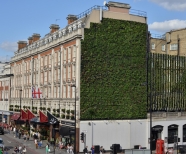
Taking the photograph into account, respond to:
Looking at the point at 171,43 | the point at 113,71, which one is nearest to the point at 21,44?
the point at 171,43

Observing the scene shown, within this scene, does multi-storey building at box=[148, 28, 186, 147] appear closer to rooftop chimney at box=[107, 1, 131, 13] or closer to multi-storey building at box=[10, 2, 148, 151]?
multi-storey building at box=[10, 2, 148, 151]

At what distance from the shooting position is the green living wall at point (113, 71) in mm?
55781

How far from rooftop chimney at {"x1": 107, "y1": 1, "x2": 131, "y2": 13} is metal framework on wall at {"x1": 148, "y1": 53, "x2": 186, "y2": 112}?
30.0 feet

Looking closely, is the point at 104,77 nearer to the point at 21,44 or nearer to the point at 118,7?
the point at 118,7

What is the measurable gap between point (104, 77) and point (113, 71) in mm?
2037

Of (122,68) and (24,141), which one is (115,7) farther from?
(24,141)

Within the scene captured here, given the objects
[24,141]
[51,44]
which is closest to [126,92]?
[51,44]

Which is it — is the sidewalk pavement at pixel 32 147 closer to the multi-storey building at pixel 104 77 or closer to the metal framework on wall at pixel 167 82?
the multi-storey building at pixel 104 77

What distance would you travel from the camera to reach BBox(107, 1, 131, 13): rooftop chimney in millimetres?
58969

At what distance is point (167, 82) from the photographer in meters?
64.2

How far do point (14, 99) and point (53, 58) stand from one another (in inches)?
1285

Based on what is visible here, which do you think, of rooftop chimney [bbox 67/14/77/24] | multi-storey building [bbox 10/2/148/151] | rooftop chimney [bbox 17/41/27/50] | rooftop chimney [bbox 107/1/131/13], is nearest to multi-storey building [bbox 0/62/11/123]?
rooftop chimney [bbox 17/41/27/50]

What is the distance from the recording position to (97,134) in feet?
181

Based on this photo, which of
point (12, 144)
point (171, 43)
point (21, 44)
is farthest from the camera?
point (21, 44)
